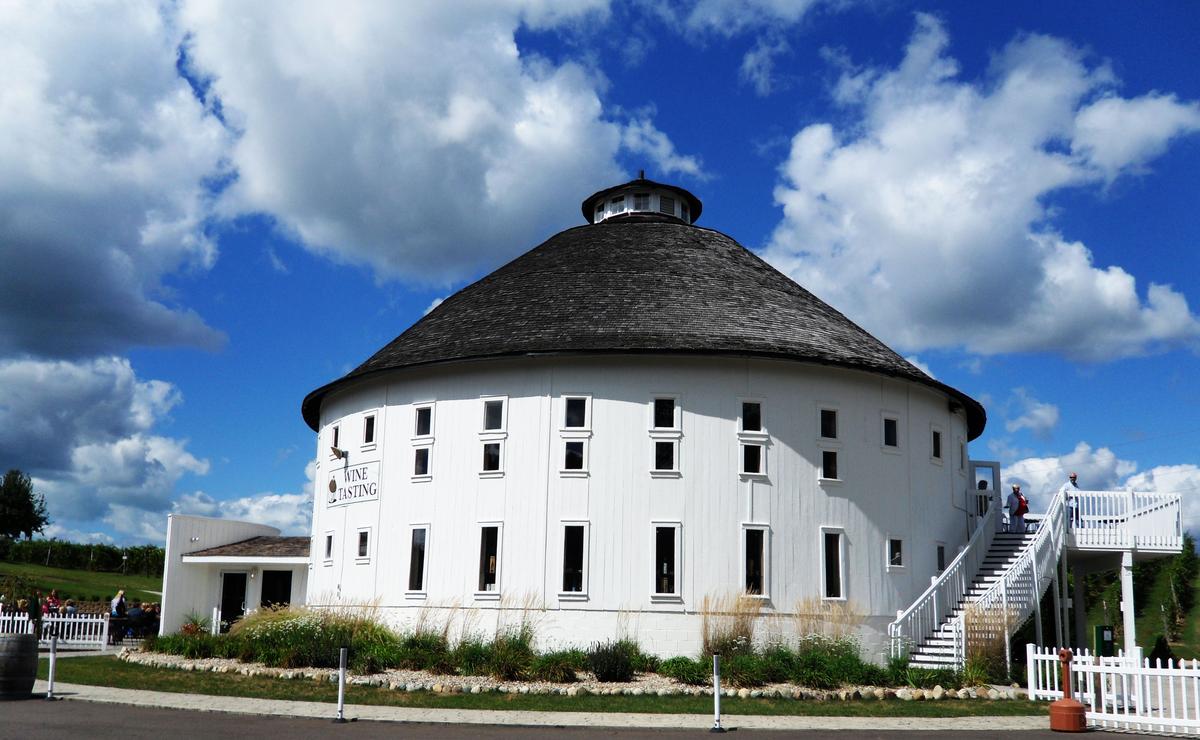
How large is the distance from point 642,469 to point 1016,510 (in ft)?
38.8

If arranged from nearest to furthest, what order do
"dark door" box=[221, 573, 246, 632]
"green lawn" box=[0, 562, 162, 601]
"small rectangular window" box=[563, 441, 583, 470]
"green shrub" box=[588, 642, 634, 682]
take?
"green shrub" box=[588, 642, 634, 682], "small rectangular window" box=[563, 441, 583, 470], "dark door" box=[221, 573, 246, 632], "green lawn" box=[0, 562, 162, 601]

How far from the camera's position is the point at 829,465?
2434 cm

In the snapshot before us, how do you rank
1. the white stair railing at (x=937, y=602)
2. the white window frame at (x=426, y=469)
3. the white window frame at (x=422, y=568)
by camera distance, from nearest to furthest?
the white stair railing at (x=937, y=602) < the white window frame at (x=422, y=568) < the white window frame at (x=426, y=469)

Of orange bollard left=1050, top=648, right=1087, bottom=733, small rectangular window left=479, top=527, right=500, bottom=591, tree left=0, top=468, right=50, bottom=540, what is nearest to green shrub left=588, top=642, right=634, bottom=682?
small rectangular window left=479, top=527, right=500, bottom=591

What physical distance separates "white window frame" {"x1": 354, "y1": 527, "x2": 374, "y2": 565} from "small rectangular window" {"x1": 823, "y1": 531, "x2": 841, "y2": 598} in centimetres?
1089

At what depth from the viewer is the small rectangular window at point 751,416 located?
23.9 meters

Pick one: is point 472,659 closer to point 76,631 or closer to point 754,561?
point 754,561

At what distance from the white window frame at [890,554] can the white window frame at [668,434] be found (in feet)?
17.5

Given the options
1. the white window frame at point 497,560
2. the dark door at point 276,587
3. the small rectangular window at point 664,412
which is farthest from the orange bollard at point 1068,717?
the dark door at point 276,587

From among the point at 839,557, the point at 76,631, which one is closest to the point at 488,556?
the point at 839,557

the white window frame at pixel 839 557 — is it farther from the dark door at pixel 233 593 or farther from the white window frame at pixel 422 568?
the dark door at pixel 233 593

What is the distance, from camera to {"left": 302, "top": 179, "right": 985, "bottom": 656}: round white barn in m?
23.1

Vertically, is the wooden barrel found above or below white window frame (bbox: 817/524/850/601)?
below

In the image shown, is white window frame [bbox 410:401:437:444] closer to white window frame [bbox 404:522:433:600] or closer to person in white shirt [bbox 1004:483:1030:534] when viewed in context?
white window frame [bbox 404:522:433:600]
